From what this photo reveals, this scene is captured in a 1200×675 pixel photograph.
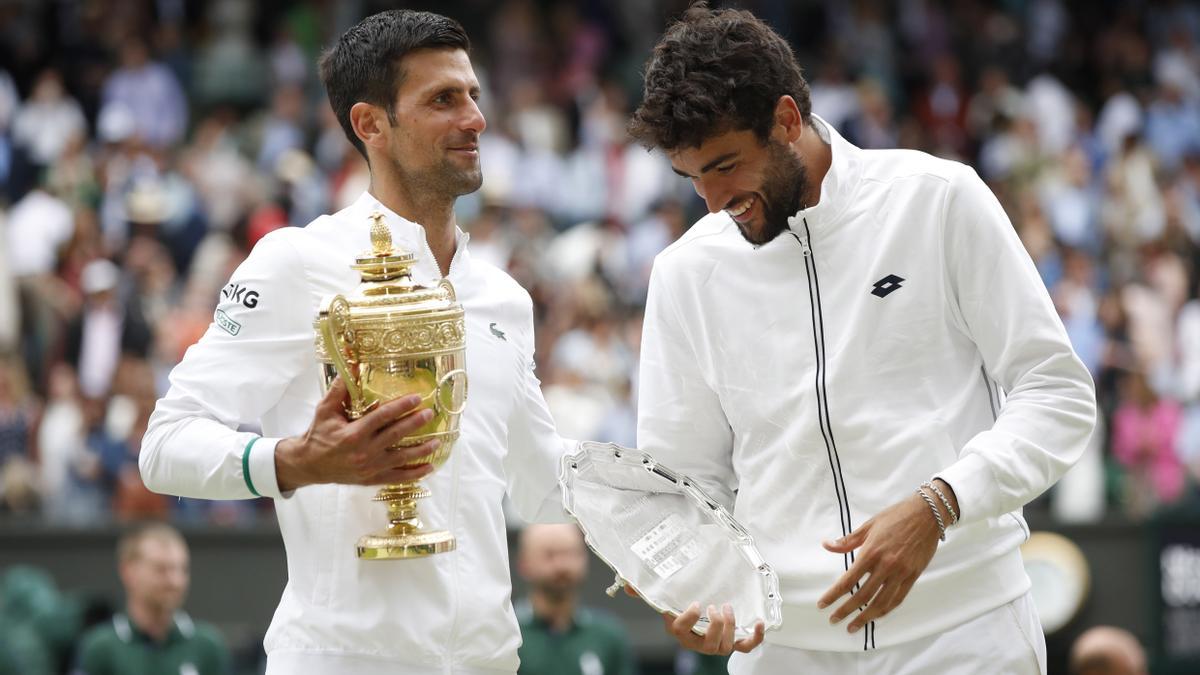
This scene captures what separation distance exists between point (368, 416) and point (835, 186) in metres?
1.14

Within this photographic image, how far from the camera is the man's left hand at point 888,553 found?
3.50 metres

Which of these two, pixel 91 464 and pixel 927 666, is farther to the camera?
pixel 91 464

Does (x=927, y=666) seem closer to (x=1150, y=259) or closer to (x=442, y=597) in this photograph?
(x=442, y=597)

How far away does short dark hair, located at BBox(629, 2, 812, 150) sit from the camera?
3758 millimetres

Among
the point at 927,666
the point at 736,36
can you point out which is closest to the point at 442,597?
the point at 927,666

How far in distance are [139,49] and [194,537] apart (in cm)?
671

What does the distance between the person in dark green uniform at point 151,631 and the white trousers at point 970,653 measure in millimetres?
4378

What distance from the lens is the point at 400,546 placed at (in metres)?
3.62

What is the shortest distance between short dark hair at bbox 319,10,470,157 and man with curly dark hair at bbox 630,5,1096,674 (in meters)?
0.47

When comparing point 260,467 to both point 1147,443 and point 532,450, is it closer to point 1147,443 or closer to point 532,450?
point 532,450

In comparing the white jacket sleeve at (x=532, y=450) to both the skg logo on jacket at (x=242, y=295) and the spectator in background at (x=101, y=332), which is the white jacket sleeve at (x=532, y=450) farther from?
the spectator in background at (x=101, y=332)

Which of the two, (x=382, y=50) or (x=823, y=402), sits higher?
(x=382, y=50)

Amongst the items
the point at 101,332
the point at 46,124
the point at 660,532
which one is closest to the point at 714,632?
the point at 660,532

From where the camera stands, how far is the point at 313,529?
3.77m
